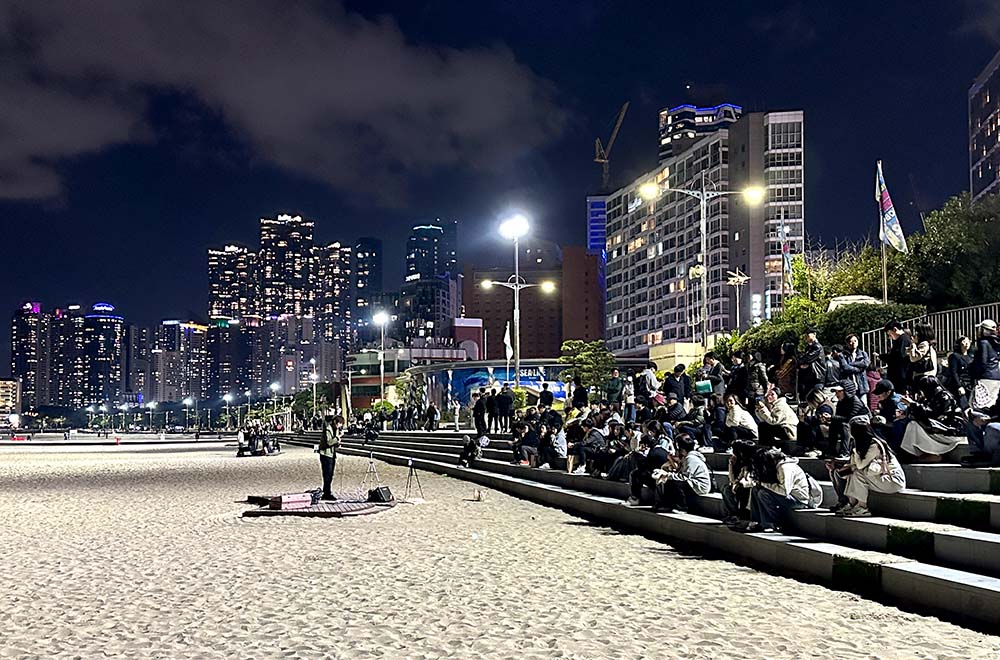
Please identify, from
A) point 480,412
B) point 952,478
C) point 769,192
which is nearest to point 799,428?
point 952,478

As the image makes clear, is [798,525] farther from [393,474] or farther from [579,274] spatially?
[579,274]

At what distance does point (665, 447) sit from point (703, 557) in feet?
11.0

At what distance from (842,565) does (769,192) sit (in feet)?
351

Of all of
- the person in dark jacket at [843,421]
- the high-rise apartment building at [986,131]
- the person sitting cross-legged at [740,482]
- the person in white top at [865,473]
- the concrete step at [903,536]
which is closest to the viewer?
the concrete step at [903,536]

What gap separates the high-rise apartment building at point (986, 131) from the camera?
11238 centimetres

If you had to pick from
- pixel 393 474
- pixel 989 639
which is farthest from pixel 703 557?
pixel 393 474

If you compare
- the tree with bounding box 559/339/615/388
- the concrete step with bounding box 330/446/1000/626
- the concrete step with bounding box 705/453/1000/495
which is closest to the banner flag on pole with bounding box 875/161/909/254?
the concrete step with bounding box 330/446/1000/626

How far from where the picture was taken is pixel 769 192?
111750mm

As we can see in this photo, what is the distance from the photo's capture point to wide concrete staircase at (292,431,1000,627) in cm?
846

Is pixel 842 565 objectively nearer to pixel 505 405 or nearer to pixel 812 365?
pixel 812 365

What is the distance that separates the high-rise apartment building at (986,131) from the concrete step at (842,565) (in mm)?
109371

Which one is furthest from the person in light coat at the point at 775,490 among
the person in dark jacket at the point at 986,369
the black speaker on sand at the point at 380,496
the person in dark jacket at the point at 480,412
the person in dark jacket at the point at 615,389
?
the person in dark jacket at the point at 480,412

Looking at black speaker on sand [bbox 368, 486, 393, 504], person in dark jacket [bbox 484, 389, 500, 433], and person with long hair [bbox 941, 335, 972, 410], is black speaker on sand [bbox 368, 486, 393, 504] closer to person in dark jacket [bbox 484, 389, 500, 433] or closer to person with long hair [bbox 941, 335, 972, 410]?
person with long hair [bbox 941, 335, 972, 410]

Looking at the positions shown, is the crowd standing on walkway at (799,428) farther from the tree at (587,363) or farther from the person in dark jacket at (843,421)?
the tree at (587,363)
